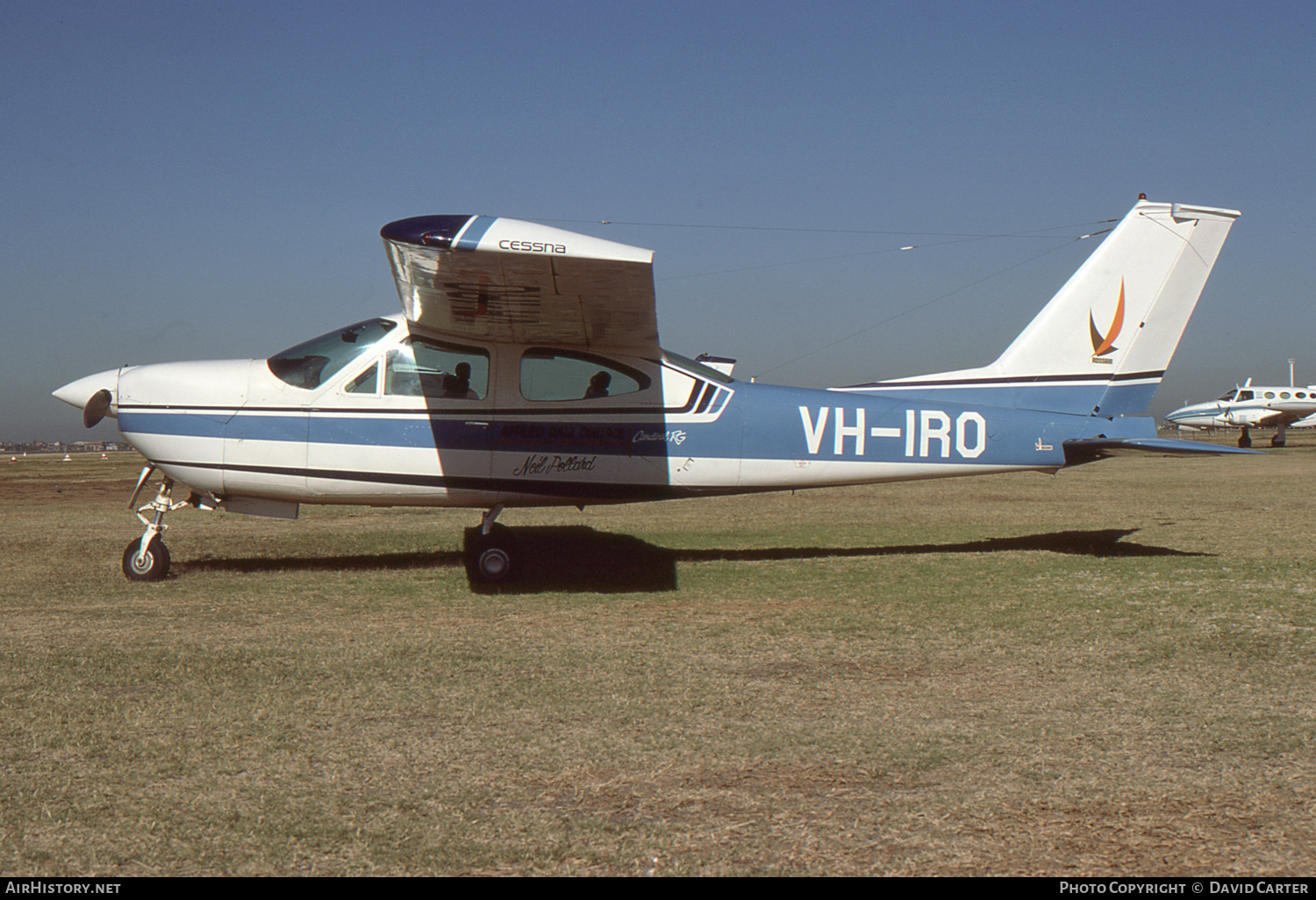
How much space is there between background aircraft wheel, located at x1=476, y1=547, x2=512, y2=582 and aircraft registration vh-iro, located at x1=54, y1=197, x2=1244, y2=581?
11 mm

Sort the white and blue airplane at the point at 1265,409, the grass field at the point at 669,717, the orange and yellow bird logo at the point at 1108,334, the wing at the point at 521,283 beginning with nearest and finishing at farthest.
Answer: the grass field at the point at 669,717
the wing at the point at 521,283
the orange and yellow bird logo at the point at 1108,334
the white and blue airplane at the point at 1265,409

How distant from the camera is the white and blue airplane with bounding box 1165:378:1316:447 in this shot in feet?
141

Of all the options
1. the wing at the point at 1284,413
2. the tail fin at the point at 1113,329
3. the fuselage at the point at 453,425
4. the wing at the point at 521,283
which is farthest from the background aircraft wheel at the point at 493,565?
the wing at the point at 1284,413

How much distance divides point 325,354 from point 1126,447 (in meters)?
7.44

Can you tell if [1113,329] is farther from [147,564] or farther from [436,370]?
[147,564]

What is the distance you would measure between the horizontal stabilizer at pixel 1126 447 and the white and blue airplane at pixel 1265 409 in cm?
3805

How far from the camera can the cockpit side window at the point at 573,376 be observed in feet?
26.7

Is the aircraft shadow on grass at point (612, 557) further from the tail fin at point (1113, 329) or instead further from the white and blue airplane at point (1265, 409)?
the white and blue airplane at point (1265, 409)

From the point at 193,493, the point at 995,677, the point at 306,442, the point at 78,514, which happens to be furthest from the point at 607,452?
the point at 78,514

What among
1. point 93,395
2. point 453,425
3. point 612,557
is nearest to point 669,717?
point 453,425

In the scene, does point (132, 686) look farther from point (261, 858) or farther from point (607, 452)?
point (607, 452)

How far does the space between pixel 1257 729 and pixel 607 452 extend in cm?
550

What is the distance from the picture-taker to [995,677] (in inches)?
185

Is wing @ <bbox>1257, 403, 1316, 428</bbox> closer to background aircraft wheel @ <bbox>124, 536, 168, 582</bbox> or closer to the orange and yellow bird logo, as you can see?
the orange and yellow bird logo
